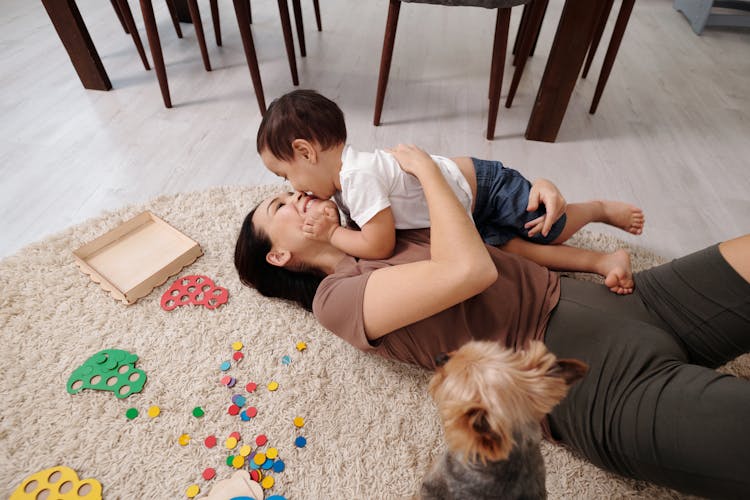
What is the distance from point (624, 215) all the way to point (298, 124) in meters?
0.98

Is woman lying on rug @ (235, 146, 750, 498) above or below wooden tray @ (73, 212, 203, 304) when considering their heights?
above

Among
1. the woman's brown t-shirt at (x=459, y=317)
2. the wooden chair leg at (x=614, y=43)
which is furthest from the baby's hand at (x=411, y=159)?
the wooden chair leg at (x=614, y=43)

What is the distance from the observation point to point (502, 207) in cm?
115

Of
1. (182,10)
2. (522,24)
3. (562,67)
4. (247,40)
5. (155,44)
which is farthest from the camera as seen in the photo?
(182,10)

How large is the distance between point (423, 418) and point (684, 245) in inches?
45.5

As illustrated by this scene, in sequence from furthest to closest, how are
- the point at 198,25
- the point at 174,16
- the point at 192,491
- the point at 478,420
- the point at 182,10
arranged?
the point at 182,10, the point at 174,16, the point at 198,25, the point at 192,491, the point at 478,420

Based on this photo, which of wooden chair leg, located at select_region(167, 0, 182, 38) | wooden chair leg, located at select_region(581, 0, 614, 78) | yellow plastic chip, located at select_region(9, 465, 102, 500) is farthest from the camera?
wooden chair leg, located at select_region(167, 0, 182, 38)

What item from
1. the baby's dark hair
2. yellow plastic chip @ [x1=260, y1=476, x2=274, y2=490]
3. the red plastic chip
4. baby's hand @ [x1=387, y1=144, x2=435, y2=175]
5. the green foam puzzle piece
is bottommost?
yellow plastic chip @ [x1=260, y1=476, x2=274, y2=490]

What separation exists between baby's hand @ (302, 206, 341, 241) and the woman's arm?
0.72 ft

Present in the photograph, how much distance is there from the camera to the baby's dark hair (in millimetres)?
974

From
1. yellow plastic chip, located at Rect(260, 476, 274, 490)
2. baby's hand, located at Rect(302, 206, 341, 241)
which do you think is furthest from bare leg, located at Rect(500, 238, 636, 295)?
yellow plastic chip, located at Rect(260, 476, 274, 490)

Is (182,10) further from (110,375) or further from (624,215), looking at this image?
(624,215)

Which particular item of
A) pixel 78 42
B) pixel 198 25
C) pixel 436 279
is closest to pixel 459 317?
pixel 436 279

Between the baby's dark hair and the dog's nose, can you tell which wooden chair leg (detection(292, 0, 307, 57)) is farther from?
the dog's nose
